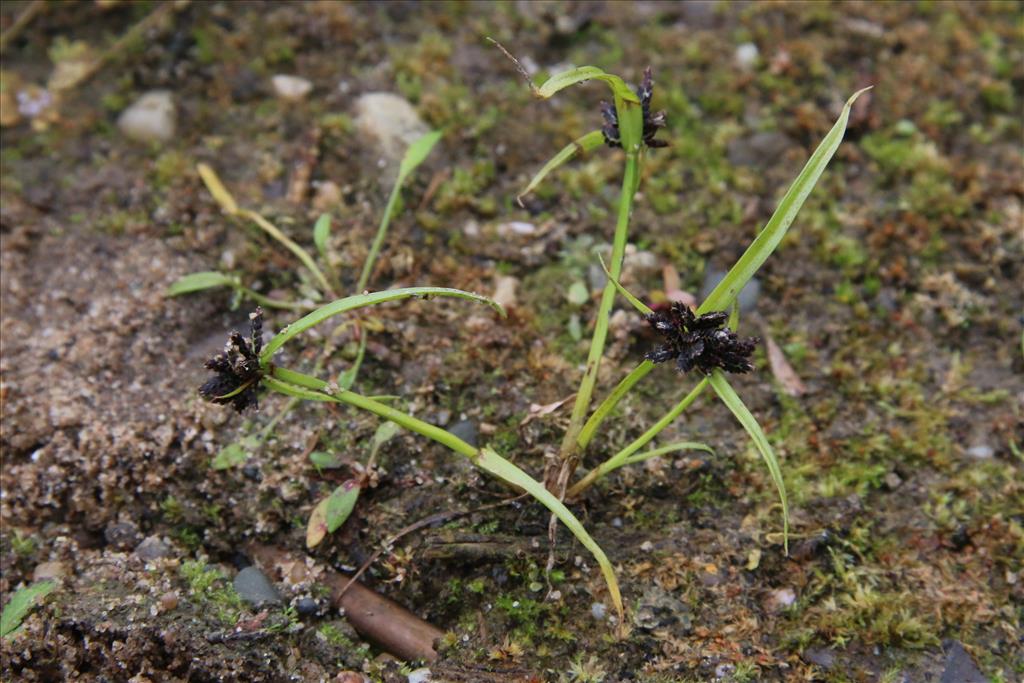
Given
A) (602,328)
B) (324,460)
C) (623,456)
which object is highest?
(602,328)

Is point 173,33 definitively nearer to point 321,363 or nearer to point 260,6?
point 260,6

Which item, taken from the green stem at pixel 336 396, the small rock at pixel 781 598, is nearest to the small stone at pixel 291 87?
the green stem at pixel 336 396

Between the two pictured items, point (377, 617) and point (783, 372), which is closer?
point (377, 617)

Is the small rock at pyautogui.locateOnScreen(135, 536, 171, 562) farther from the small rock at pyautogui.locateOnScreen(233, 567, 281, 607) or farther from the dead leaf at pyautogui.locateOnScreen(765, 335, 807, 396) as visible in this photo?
the dead leaf at pyautogui.locateOnScreen(765, 335, 807, 396)

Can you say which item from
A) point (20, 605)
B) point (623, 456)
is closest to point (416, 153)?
point (623, 456)

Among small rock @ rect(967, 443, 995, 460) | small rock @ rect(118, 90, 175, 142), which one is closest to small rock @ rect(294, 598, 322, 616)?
small rock @ rect(118, 90, 175, 142)

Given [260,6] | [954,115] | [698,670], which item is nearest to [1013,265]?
[954,115]

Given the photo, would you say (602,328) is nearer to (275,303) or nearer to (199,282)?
(275,303)
